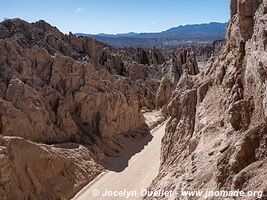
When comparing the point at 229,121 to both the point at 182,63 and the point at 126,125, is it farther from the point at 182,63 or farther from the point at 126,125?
the point at 182,63

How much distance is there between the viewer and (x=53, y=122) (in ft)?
100

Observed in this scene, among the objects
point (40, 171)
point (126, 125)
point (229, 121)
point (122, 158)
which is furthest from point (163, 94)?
point (229, 121)

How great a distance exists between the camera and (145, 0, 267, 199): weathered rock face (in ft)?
33.3

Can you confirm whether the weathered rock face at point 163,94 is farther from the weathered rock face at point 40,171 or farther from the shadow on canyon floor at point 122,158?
the weathered rock face at point 40,171

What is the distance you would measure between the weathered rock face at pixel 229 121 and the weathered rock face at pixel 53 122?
8.95m

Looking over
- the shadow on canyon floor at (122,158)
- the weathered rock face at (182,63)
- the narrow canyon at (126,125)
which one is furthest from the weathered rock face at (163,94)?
the shadow on canyon floor at (122,158)

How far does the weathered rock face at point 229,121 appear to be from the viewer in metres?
10.1

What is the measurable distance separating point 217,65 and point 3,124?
15.1m

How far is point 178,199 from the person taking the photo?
1236 cm

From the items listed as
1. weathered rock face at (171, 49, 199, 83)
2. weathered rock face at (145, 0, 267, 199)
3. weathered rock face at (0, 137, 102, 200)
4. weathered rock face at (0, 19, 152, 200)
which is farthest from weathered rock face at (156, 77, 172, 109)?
weathered rock face at (145, 0, 267, 199)

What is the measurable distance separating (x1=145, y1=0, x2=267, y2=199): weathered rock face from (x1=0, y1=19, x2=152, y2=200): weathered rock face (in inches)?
353

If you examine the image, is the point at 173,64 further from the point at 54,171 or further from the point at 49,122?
the point at 54,171

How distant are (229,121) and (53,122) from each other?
20.1 metres

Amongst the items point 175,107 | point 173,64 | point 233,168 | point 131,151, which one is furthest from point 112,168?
point 173,64
